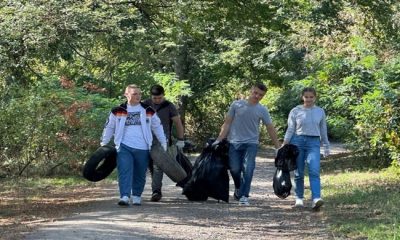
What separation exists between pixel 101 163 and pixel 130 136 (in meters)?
0.74

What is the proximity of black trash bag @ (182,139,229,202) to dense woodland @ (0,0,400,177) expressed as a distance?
2.61 metres

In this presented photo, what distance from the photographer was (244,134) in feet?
35.5

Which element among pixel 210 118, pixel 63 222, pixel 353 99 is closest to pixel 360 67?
pixel 353 99

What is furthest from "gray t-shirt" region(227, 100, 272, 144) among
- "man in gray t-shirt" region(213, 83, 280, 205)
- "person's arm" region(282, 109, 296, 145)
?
"person's arm" region(282, 109, 296, 145)

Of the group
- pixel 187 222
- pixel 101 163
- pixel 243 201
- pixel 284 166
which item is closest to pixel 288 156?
pixel 284 166

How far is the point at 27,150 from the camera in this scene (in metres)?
16.7

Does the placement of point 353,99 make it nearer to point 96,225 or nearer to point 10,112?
point 10,112

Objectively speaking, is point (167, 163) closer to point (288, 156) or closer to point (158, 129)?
point (158, 129)

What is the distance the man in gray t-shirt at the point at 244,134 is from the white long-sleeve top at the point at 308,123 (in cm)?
54

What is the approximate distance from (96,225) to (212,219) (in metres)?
1.74

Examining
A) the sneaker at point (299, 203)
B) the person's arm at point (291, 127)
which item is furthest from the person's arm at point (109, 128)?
the sneaker at point (299, 203)

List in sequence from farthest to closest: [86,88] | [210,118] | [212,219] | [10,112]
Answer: [210,118], [86,88], [10,112], [212,219]

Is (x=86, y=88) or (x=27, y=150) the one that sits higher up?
(x=86, y=88)

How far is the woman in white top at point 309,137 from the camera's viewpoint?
10289 mm
